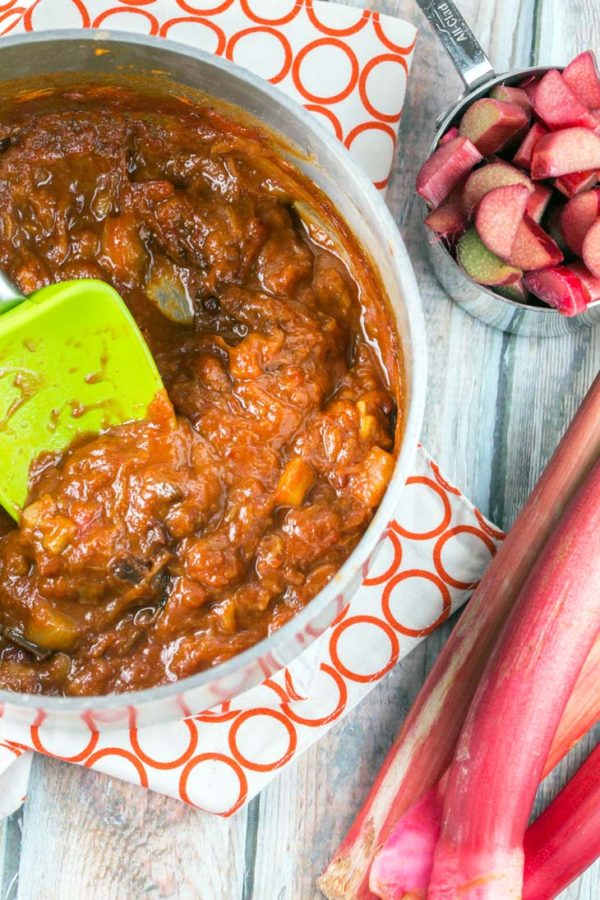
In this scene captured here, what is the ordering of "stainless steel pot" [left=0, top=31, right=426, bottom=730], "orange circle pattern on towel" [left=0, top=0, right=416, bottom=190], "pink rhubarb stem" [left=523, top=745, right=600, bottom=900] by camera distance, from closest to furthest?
"stainless steel pot" [left=0, top=31, right=426, bottom=730] < "pink rhubarb stem" [left=523, top=745, right=600, bottom=900] < "orange circle pattern on towel" [left=0, top=0, right=416, bottom=190]

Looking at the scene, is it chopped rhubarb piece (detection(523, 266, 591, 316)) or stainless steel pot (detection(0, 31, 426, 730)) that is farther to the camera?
chopped rhubarb piece (detection(523, 266, 591, 316))

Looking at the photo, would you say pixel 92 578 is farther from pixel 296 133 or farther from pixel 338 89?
Answer: pixel 338 89

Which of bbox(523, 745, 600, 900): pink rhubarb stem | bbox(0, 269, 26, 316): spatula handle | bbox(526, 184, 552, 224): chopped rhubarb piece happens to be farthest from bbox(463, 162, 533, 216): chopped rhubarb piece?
bbox(523, 745, 600, 900): pink rhubarb stem

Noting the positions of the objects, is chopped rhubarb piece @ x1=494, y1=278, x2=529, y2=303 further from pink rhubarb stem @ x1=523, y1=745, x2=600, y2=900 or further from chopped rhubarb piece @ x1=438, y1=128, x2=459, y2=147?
pink rhubarb stem @ x1=523, y1=745, x2=600, y2=900

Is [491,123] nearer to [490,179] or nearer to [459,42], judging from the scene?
[490,179]

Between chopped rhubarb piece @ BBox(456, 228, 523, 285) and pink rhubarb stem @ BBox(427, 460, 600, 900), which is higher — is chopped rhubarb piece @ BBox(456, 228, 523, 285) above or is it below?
above

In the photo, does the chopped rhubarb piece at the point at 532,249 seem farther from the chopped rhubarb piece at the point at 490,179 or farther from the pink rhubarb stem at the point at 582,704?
the pink rhubarb stem at the point at 582,704

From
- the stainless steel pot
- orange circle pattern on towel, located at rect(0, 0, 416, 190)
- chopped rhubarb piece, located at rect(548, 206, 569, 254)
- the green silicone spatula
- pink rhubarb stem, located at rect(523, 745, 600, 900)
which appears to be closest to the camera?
the stainless steel pot
